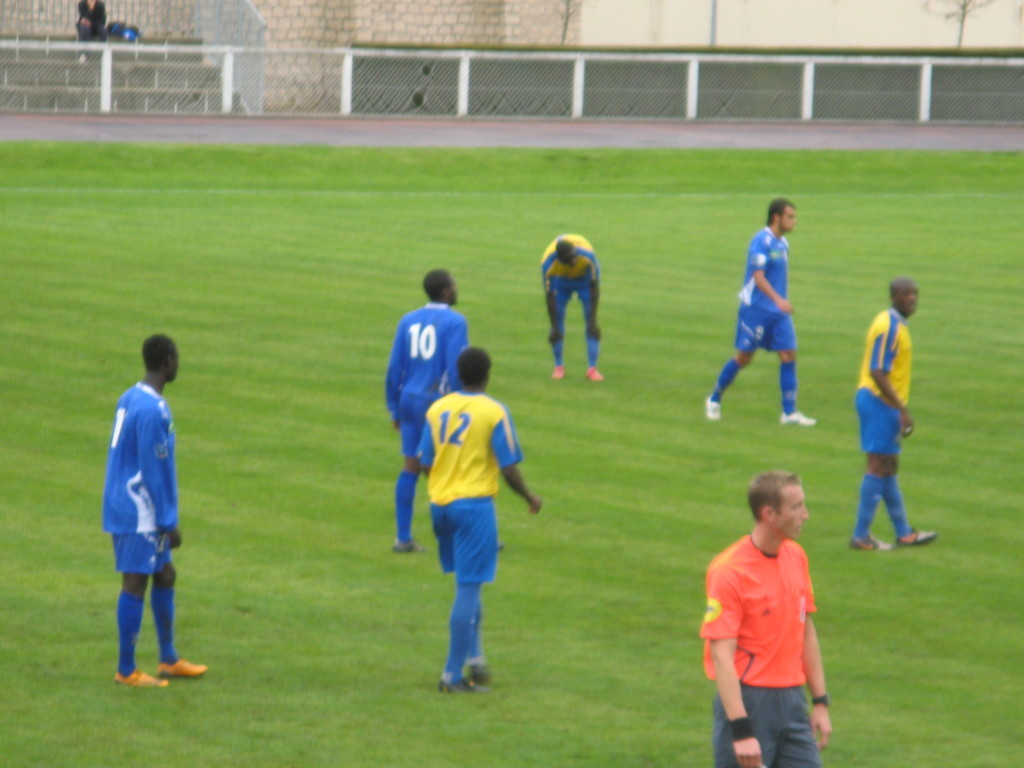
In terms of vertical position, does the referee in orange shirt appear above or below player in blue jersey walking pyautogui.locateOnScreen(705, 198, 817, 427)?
below

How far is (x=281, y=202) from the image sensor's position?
29.1 meters

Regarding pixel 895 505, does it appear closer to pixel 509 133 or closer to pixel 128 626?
pixel 128 626

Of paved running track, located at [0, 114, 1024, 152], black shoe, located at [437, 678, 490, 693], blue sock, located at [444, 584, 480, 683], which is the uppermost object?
paved running track, located at [0, 114, 1024, 152]

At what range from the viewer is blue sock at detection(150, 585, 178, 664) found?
873cm

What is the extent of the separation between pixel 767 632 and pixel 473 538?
8.63ft

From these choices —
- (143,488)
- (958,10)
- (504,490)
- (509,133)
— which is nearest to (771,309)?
(504,490)

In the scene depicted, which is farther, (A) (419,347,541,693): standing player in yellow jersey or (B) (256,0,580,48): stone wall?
(B) (256,0,580,48): stone wall

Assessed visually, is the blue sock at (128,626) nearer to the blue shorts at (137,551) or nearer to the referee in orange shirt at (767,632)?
the blue shorts at (137,551)

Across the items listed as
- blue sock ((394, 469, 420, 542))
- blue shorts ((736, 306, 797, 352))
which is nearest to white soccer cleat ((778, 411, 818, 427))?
blue shorts ((736, 306, 797, 352))

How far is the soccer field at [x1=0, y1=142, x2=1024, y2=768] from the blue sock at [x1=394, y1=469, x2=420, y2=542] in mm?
215

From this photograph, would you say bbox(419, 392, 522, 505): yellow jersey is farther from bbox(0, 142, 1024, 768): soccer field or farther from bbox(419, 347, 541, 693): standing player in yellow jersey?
bbox(0, 142, 1024, 768): soccer field

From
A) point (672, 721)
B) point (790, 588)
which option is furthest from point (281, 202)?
point (790, 588)

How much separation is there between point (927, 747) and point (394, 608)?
3.74 m

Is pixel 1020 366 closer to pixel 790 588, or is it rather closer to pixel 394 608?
pixel 394 608
